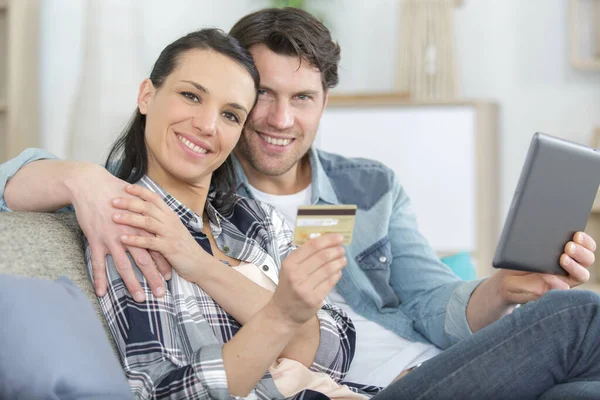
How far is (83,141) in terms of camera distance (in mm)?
3895

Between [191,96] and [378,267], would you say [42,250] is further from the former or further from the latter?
[378,267]

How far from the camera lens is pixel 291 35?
6.23ft

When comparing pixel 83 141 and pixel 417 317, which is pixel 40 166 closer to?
pixel 417 317

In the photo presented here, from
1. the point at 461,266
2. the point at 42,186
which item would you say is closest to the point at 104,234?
the point at 42,186

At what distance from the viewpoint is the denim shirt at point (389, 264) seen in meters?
1.83

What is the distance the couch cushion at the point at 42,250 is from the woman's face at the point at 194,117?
24cm

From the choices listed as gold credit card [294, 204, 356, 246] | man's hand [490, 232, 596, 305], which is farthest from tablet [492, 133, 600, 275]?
gold credit card [294, 204, 356, 246]

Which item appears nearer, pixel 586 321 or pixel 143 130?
pixel 586 321

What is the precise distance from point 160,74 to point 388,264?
723 millimetres

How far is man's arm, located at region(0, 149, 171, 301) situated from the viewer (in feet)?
4.43

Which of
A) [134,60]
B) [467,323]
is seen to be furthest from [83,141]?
[467,323]

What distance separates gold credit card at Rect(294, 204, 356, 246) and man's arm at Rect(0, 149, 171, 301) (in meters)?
0.32

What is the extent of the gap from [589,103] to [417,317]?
2.38 m

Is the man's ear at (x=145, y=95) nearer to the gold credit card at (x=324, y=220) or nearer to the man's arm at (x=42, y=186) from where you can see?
the man's arm at (x=42, y=186)
